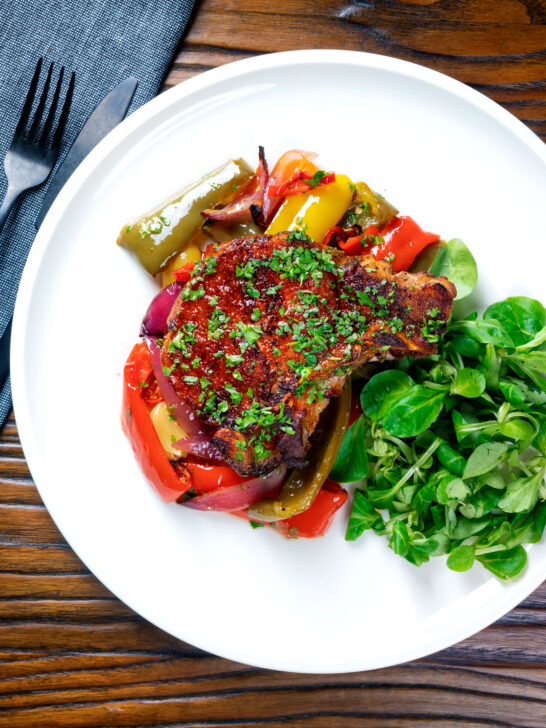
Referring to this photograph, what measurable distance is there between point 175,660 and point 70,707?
2.16 feet

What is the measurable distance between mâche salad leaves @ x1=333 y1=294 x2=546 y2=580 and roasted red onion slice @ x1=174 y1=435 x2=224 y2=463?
63cm

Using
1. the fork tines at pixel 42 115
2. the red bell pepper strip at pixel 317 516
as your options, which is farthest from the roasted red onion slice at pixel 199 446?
the fork tines at pixel 42 115

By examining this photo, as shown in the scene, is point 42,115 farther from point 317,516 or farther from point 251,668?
point 251,668

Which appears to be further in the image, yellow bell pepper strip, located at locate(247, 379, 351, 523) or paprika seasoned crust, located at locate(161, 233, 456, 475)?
yellow bell pepper strip, located at locate(247, 379, 351, 523)

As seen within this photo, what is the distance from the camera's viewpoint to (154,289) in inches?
119

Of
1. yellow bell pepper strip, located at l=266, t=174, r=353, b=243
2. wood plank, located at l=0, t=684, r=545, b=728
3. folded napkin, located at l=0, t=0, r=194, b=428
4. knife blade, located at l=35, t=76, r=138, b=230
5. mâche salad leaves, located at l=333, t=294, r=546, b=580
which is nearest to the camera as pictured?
mâche salad leaves, located at l=333, t=294, r=546, b=580

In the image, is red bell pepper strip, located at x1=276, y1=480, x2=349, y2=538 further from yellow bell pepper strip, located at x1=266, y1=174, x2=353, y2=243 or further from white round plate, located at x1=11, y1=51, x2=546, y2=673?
yellow bell pepper strip, located at x1=266, y1=174, x2=353, y2=243

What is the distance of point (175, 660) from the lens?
3.30 meters

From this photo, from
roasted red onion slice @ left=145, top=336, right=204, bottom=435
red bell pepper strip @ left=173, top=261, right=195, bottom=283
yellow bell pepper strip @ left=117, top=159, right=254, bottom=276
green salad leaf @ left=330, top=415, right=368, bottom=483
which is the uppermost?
yellow bell pepper strip @ left=117, top=159, right=254, bottom=276

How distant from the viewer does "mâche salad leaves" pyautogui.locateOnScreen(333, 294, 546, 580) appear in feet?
8.85

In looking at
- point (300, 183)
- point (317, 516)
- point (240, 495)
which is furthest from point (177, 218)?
point (317, 516)

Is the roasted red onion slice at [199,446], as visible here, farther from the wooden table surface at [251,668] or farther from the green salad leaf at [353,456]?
the wooden table surface at [251,668]

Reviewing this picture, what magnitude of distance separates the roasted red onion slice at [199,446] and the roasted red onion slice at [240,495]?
0.17 metres

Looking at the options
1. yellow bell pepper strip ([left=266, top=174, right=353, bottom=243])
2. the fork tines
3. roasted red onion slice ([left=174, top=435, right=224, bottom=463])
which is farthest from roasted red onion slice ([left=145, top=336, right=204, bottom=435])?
the fork tines
